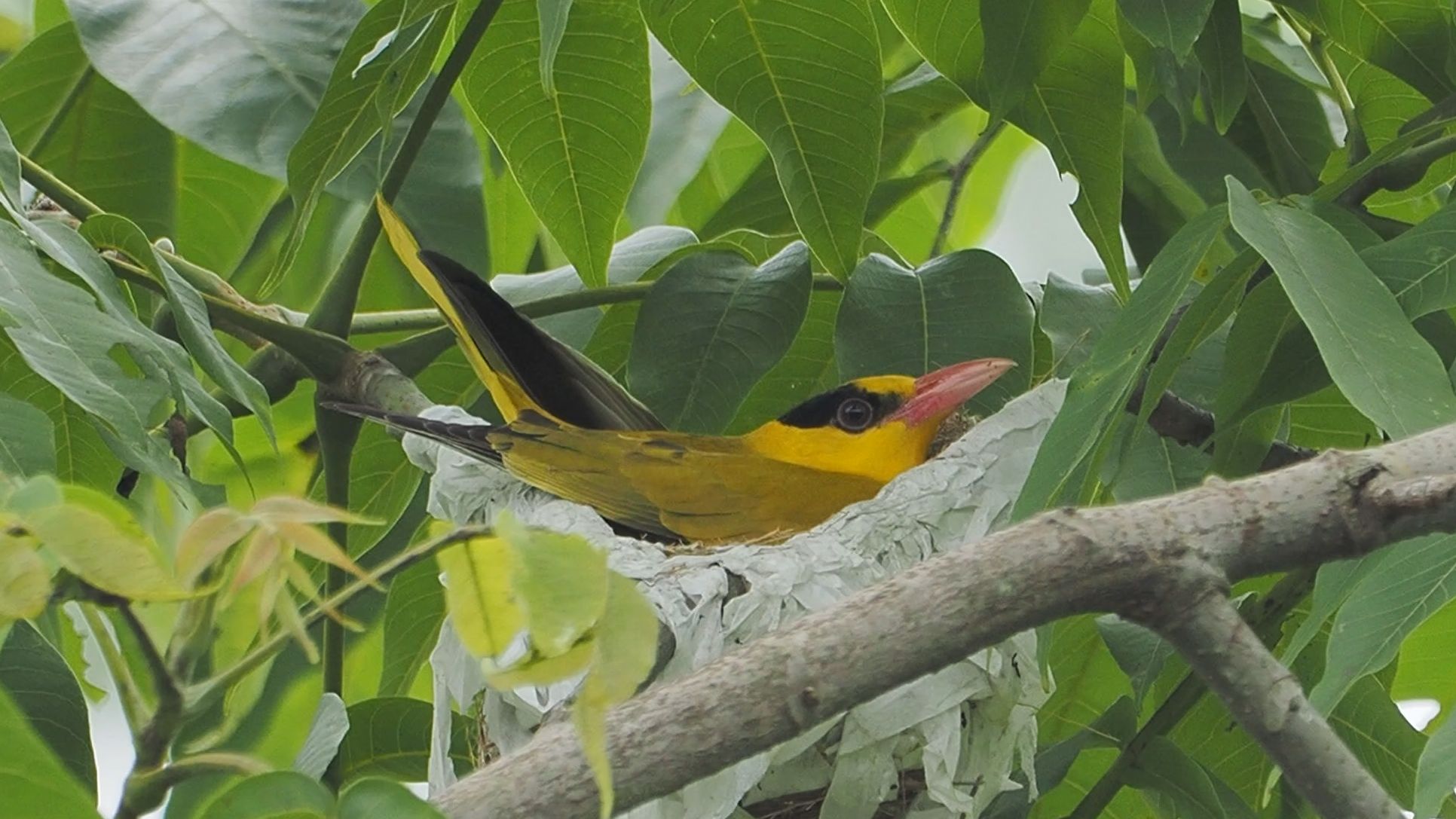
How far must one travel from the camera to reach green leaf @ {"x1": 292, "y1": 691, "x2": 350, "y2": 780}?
1.49 metres

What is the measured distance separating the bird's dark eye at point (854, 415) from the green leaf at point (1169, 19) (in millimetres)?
1070

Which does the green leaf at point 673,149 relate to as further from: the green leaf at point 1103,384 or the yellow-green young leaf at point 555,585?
the yellow-green young leaf at point 555,585

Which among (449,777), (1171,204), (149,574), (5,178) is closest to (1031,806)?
(449,777)

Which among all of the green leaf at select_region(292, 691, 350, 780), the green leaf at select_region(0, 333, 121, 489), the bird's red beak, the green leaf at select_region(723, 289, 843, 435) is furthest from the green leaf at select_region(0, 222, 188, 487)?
the bird's red beak

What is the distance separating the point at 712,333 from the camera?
2.26 m

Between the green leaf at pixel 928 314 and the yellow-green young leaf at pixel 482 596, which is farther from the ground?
the green leaf at pixel 928 314

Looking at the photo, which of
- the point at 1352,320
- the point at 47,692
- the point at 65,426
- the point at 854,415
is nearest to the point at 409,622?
the point at 65,426

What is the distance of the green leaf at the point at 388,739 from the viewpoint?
227cm

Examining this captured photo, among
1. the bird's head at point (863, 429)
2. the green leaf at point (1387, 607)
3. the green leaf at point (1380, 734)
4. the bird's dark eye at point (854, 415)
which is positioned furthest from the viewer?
the bird's dark eye at point (854, 415)

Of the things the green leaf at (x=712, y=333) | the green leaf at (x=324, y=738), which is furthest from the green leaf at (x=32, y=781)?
the green leaf at (x=712, y=333)

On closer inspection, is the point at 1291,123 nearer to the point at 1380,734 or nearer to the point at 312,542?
the point at 1380,734

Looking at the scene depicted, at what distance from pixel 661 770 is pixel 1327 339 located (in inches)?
28.6

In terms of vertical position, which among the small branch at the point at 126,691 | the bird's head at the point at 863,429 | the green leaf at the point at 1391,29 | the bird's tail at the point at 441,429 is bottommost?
the small branch at the point at 126,691

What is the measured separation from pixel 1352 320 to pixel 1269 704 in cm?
44
